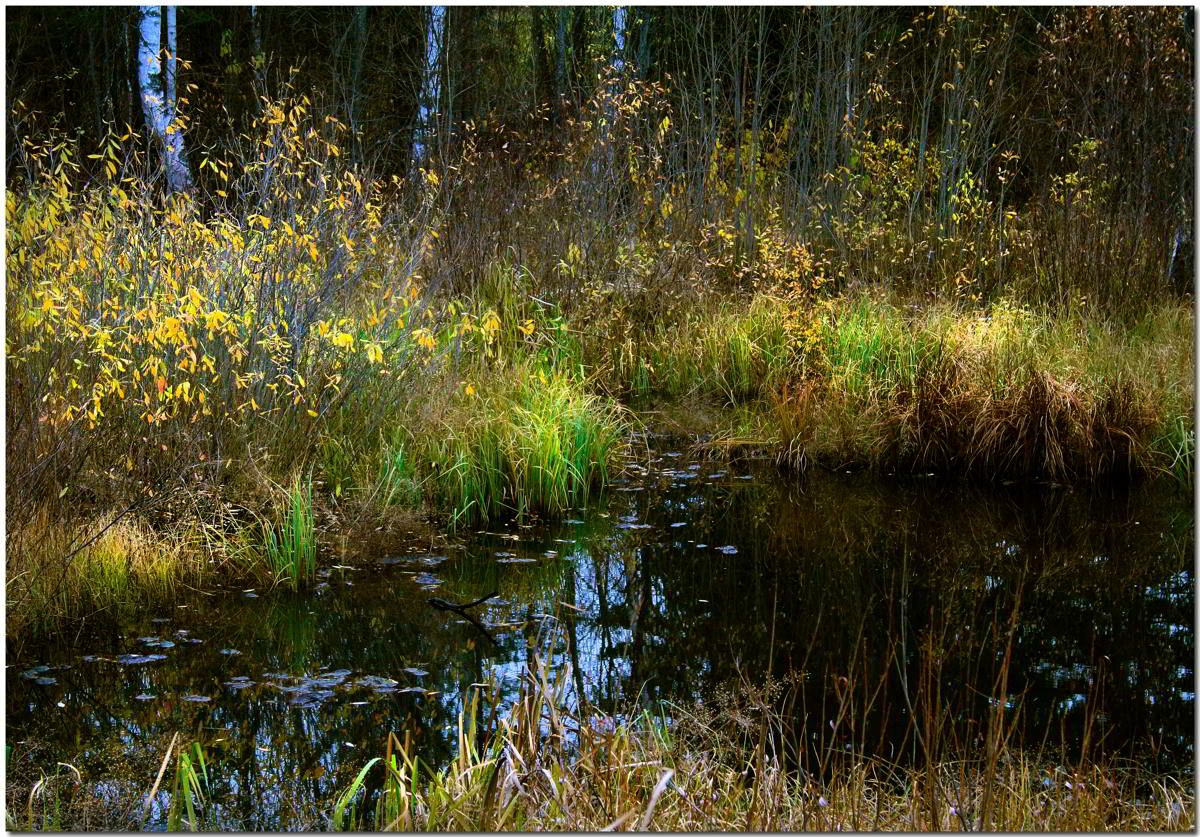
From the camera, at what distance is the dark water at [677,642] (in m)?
3.26

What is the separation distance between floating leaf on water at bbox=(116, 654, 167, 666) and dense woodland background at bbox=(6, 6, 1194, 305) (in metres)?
3.10

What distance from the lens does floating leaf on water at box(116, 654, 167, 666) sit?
12.5 ft

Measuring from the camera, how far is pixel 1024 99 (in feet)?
40.0

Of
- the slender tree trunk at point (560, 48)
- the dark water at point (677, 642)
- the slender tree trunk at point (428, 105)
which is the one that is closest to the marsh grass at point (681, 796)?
the dark water at point (677, 642)

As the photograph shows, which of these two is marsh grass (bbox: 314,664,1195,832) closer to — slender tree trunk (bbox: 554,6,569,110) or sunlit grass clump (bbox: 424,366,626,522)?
sunlit grass clump (bbox: 424,366,626,522)

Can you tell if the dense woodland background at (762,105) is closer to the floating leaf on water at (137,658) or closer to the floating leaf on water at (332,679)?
the floating leaf on water at (137,658)

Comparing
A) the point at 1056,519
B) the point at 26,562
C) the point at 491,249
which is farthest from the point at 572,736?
the point at 491,249

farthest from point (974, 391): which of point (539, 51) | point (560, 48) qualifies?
point (539, 51)

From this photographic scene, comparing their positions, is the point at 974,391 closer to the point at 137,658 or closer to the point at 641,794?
the point at 641,794

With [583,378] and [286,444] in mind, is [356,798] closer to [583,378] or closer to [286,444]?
[286,444]

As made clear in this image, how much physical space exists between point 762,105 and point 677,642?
8.74m

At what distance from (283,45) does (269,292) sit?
11320 millimetres

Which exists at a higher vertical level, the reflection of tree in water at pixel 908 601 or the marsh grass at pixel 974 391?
the marsh grass at pixel 974 391

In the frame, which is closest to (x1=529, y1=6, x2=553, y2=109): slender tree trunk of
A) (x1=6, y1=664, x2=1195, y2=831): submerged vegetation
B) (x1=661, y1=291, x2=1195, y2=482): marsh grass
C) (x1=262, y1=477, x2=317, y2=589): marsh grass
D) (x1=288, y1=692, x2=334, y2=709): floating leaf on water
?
(x1=661, y1=291, x2=1195, y2=482): marsh grass
